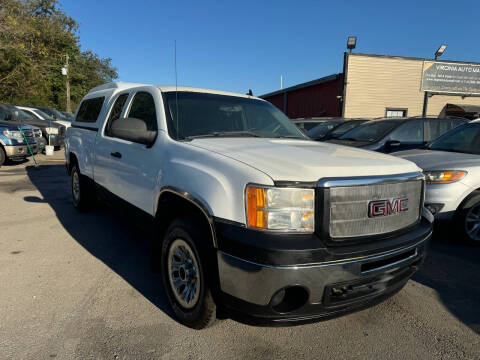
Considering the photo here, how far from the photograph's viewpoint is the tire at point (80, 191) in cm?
509

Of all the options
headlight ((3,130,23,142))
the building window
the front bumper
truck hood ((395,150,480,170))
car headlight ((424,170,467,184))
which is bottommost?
the front bumper

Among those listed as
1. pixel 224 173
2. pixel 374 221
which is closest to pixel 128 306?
pixel 224 173

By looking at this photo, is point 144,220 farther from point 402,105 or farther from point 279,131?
point 402,105

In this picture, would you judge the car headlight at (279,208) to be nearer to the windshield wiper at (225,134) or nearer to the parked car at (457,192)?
the windshield wiper at (225,134)

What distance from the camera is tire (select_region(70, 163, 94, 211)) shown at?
5094mm

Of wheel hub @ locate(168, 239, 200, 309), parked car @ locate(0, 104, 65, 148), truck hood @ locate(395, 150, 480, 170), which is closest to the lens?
wheel hub @ locate(168, 239, 200, 309)

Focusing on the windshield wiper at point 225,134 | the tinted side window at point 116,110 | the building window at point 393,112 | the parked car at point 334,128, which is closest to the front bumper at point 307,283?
the windshield wiper at point 225,134

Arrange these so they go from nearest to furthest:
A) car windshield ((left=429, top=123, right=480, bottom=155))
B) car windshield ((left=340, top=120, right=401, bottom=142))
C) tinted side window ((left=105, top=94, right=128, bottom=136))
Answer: tinted side window ((left=105, top=94, right=128, bottom=136)) < car windshield ((left=429, top=123, right=480, bottom=155)) < car windshield ((left=340, top=120, right=401, bottom=142))

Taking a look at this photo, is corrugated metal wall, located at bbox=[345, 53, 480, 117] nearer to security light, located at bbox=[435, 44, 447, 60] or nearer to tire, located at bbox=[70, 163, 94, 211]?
security light, located at bbox=[435, 44, 447, 60]

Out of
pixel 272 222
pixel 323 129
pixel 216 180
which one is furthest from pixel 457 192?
pixel 323 129

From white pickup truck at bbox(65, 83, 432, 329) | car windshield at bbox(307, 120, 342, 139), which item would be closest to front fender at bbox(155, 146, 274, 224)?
white pickup truck at bbox(65, 83, 432, 329)

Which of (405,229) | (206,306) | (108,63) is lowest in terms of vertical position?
(206,306)

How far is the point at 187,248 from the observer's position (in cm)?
242

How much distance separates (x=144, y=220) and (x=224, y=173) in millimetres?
1351
